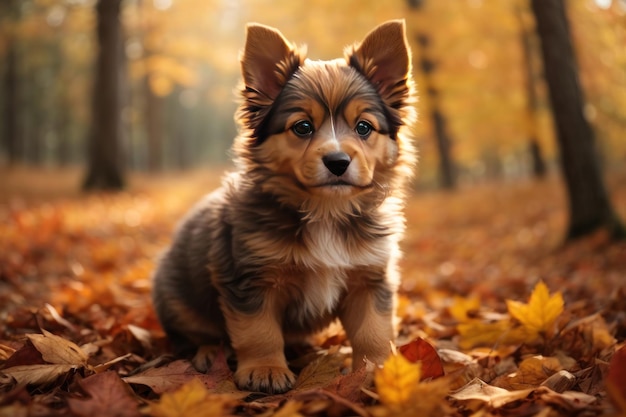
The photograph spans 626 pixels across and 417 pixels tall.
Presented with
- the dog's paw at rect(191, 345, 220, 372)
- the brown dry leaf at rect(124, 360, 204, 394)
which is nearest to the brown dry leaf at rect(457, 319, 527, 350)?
the dog's paw at rect(191, 345, 220, 372)

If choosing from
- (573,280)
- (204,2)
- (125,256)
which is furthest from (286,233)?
(204,2)

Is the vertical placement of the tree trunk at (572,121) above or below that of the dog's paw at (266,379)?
above

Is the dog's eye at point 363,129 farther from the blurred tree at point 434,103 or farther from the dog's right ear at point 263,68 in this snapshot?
the blurred tree at point 434,103

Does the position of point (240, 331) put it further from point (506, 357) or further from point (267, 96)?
point (506, 357)

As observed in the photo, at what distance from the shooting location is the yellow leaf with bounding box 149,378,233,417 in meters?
2.08

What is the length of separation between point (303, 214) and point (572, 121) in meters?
5.69

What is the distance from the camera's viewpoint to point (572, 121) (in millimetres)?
7449

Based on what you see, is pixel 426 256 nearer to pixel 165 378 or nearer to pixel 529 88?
pixel 165 378

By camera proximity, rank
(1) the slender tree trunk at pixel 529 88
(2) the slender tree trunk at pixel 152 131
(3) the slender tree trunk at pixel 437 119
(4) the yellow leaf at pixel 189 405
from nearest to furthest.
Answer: (4) the yellow leaf at pixel 189 405 → (3) the slender tree trunk at pixel 437 119 → (1) the slender tree trunk at pixel 529 88 → (2) the slender tree trunk at pixel 152 131

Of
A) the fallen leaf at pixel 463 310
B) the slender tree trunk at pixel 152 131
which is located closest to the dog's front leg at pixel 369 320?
the fallen leaf at pixel 463 310

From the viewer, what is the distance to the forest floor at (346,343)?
223 cm

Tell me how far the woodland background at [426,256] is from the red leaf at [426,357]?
0.4 inches

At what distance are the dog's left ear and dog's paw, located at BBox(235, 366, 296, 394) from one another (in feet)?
5.81

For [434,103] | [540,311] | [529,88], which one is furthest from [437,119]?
[540,311]
